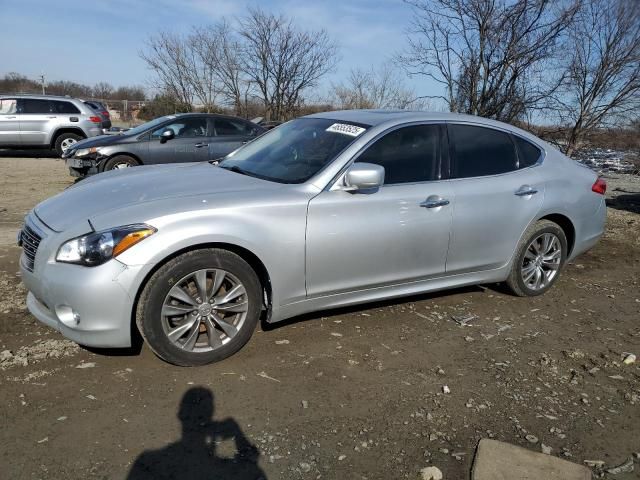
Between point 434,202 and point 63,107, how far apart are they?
13.7 m

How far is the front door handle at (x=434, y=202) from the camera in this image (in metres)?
3.99

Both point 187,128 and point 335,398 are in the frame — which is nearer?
point 335,398

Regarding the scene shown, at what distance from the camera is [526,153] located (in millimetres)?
4762

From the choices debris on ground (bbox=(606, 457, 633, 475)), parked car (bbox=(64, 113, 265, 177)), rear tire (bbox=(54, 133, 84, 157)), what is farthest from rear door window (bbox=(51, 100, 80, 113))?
debris on ground (bbox=(606, 457, 633, 475))

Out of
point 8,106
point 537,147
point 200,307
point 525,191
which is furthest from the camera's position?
point 8,106

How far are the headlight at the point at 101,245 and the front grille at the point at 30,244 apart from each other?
0.30 meters

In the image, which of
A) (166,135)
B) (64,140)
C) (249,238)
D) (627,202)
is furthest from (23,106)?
(627,202)

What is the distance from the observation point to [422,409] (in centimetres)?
306

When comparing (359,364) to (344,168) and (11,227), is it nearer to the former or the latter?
(344,168)

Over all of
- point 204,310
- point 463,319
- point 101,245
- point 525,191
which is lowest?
point 463,319

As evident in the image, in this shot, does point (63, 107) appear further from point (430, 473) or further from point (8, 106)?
point (430, 473)

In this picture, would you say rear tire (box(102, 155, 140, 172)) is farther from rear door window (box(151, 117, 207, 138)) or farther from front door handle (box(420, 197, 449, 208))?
front door handle (box(420, 197, 449, 208))

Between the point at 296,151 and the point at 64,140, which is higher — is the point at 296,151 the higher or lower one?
the higher one

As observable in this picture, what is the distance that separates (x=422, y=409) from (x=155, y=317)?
1.67 m
